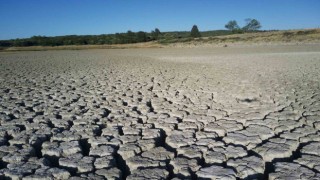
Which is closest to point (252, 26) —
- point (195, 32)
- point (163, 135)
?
point (195, 32)

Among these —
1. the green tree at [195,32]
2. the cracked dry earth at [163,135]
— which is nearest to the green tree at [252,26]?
the green tree at [195,32]

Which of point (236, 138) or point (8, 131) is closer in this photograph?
point (236, 138)

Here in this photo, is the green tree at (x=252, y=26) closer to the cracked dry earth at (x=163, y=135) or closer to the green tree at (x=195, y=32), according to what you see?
the green tree at (x=195, y=32)

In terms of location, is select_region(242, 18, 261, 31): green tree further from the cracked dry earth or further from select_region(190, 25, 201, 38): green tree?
the cracked dry earth

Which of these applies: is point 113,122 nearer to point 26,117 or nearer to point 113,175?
point 26,117

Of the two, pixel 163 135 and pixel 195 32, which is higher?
pixel 195 32

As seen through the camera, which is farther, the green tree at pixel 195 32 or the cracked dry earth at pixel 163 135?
the green tree at pixel 195 32

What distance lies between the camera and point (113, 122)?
335cm

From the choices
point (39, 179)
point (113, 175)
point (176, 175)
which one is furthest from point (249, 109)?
point (39, 179)

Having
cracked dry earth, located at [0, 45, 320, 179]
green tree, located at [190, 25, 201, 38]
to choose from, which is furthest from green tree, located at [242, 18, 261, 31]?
cracked dry earth, located at [0, 45, 320, 179]

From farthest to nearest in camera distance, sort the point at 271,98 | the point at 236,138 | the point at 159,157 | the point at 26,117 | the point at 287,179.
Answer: the point at 271,98 < the point at 26,117 < the point at 236,138 < the point at 159,157 < the point at 287,179

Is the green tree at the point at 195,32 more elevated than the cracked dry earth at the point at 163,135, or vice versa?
the green tree at the point at 195,32

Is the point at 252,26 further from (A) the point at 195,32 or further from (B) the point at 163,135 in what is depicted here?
(B) the point at 163,135

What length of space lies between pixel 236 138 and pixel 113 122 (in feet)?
4.57
